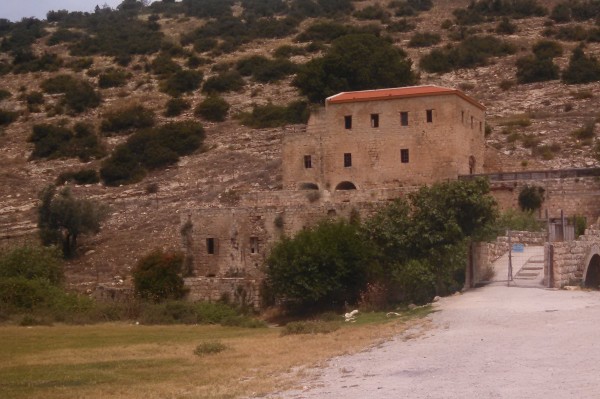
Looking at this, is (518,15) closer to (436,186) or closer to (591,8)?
(591,8)

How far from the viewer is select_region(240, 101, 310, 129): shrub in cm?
5781

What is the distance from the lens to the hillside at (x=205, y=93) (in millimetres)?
46625

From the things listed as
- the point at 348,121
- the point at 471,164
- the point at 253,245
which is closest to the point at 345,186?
the point at 348,121

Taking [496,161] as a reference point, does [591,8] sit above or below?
above

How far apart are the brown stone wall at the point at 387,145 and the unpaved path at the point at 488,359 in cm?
1843

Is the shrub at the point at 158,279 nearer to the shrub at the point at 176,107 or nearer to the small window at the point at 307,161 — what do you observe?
the small window at the point at 307,161

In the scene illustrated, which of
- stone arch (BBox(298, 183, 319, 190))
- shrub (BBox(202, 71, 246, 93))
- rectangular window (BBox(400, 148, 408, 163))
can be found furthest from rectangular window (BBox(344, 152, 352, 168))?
shrub (BBox(202, 71, 246, 93))

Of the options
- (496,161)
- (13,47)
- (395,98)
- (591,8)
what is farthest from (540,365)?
(13,47)

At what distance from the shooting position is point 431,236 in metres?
26.3

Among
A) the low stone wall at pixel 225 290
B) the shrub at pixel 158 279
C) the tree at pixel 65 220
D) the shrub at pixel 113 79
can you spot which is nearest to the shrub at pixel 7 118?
the shrub at pixel 113 79

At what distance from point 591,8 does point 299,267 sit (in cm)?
5913

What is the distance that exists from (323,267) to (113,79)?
1963 inches

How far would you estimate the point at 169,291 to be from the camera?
3222cm

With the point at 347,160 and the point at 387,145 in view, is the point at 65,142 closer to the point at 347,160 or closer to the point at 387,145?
the point at 347,160
